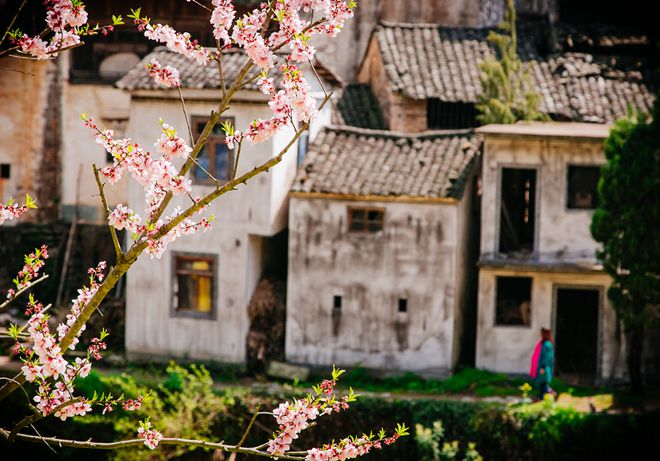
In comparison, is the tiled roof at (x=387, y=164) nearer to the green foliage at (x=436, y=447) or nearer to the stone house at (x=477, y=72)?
the stone house at (x=477, y=72)

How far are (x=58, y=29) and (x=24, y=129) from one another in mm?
18211

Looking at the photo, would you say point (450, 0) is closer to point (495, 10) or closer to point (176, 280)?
point (495, 10)

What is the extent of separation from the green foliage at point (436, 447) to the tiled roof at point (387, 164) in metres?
4.29

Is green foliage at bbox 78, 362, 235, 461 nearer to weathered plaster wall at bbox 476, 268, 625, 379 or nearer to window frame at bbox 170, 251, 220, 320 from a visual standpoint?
window frame at bbox 170, 251, 220, 320

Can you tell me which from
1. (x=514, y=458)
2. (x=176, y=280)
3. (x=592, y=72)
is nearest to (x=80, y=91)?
(x=176, y=280)

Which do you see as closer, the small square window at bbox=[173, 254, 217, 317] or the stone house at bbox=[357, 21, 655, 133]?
the small square window at bbox=[173, 254, 217, 317]

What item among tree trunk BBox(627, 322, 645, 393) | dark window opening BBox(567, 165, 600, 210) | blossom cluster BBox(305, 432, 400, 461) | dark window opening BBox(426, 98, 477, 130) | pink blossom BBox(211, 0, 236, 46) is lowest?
tree trunk BBox(627, 322, 645, 393)

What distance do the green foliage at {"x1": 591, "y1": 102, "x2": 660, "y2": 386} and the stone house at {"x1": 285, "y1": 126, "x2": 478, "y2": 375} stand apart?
2.68 m

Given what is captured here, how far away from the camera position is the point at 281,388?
1667 centimetres

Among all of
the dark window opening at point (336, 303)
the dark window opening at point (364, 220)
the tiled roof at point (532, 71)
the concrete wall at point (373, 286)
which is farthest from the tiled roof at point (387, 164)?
→ the tiled roof at point (532, 71)

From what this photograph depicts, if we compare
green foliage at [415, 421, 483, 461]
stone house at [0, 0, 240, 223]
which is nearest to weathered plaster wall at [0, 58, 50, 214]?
stone house at [0, 0, 240, 223]

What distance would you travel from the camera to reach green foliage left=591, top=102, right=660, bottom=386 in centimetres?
1620

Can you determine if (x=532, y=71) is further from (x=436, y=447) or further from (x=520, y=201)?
(x=436, y=447)

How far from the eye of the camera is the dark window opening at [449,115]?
2230cm
